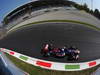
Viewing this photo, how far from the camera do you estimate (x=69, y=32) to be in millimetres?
4777

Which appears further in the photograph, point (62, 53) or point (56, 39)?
point (56, 39)

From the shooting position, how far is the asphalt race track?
4.34 metres

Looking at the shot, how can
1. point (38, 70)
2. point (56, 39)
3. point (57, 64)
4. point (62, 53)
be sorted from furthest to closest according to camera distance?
1. point (56, 39)
2. point (62, 53)
3. point (57, 64)
4. point (38, 70)

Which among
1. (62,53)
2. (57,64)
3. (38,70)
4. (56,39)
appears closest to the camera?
(38,70)

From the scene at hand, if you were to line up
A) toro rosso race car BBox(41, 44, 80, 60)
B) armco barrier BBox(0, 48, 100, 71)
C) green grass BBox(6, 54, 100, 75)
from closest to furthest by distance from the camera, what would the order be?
green grass BBox(6, 54, 100, 75)
armco barrier BBox(0, 48, 100, 71)
toro rosso race car BBox(41, 44, 80, 60)

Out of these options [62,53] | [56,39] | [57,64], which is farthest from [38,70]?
[56,39]

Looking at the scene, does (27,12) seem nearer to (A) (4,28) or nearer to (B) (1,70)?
(A) (4,28)

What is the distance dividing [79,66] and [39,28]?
5.00 feet

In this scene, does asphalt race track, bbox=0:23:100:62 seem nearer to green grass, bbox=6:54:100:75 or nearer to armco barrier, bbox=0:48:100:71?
armco barrier, bbox=0:48:100:71

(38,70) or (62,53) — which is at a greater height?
(62,53)

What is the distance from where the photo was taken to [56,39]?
4.98 m

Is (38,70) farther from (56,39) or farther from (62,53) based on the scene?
(56,39)

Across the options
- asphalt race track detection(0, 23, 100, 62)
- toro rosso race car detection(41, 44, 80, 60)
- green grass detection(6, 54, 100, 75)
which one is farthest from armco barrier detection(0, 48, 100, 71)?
asphalt race track detection(0, 23, 100, 62)

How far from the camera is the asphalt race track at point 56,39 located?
4.34m
